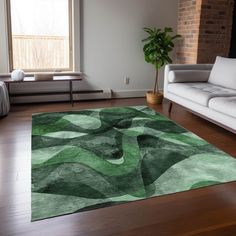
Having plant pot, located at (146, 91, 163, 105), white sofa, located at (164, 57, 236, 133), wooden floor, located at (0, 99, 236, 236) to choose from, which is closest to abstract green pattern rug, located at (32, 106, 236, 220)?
wooden floor, located at (0, 99, 236, 236)

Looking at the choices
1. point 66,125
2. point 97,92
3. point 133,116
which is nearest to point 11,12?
point 97,92

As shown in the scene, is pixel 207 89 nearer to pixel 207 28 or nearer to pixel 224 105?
pixel 224 105

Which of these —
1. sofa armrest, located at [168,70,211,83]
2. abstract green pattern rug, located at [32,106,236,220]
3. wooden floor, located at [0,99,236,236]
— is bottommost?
wooden floor, located at [0,99,236,236]

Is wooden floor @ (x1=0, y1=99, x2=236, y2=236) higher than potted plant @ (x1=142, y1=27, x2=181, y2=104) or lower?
lower

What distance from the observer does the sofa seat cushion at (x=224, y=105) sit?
277cm

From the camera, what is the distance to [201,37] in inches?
181

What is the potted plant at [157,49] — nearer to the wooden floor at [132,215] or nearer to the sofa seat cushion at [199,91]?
the sofa seat cushion at [199,91]

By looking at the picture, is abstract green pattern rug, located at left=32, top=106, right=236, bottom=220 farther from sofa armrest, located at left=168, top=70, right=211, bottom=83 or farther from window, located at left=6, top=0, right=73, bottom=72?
window, located at left=6, top=0, right=73, bottom=72

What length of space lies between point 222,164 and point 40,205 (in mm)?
1542

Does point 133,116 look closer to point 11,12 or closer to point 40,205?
point 40,205

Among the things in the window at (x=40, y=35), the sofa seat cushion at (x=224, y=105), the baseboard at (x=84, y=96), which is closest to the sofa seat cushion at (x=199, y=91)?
the sofa seat cushion at (x=224, y=105)

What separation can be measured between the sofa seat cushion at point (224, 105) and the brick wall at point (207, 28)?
181cm

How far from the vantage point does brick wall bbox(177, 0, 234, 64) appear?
4.56 metres

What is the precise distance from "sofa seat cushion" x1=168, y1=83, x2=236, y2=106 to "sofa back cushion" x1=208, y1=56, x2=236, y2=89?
8cm
